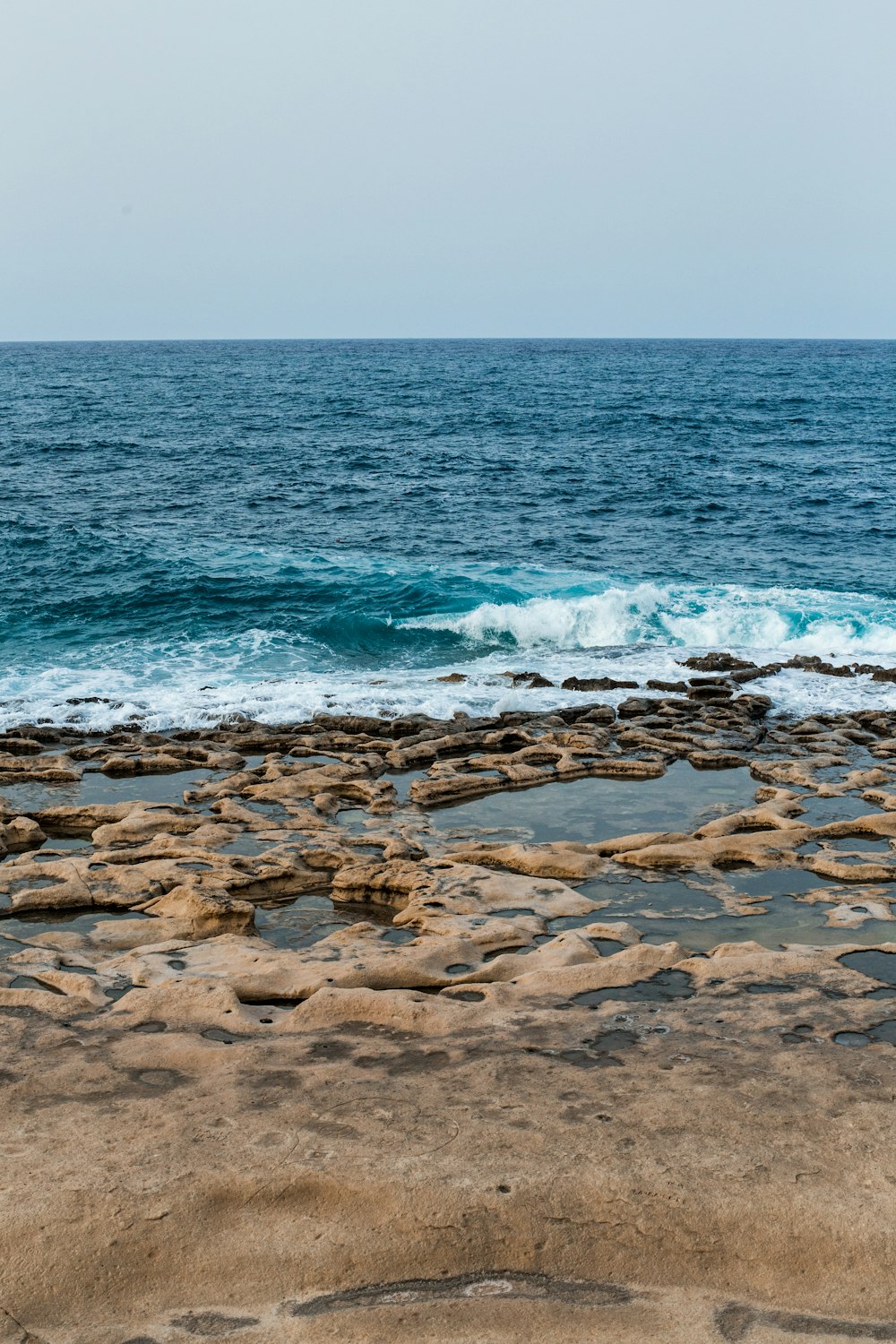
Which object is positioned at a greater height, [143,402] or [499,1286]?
[143,402]

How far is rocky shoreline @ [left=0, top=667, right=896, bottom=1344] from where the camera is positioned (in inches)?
177

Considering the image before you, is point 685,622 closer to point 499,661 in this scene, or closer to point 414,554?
point 499,661

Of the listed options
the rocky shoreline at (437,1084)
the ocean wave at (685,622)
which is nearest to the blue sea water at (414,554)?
the ocean wave at (685,622)

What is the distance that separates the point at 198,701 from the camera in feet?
57.6

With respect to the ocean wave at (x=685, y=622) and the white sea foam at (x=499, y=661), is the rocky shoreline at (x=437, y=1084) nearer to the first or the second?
the white sea foam at (x=499, y=661)

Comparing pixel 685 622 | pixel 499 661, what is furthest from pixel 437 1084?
pixel 685 622

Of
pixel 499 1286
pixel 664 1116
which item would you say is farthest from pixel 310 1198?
pixel 664 1116

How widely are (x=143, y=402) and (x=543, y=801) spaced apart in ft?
173

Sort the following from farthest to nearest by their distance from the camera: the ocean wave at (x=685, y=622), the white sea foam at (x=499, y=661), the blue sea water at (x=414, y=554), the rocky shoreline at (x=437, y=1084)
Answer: the ocean wave at (x=685, y=622) → the blue sea water at (x=414, y=554) → the white sea foam at (x=499, y=661) → the rocky shoreline at (x=437, y=1084)

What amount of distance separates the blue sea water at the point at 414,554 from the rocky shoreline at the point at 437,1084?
23.0ft

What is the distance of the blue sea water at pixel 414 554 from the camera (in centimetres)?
1988

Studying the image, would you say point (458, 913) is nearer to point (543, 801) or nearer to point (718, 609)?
point (543, 801)

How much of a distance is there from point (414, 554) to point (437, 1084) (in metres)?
23.5

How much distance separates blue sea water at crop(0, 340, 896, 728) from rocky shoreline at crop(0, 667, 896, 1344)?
7.01m
